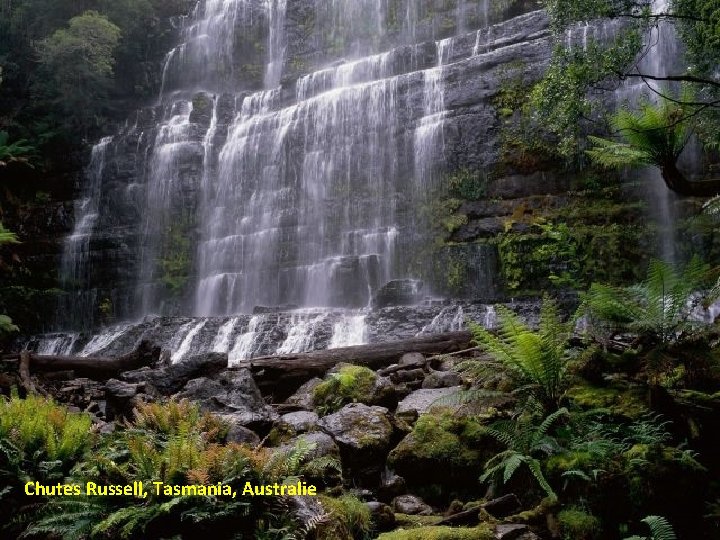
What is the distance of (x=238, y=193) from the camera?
19.7 meters

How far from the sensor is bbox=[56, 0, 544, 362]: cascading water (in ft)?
51.2

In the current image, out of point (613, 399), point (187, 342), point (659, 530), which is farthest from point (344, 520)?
point (187, 342)

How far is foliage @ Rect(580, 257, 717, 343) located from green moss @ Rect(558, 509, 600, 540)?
1696 millimetres

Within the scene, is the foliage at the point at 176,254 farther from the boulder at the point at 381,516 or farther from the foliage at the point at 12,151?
the boulder at the point at 381,516

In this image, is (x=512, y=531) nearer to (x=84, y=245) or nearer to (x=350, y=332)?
(x=350, y=332)

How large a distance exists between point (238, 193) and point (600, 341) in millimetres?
16179

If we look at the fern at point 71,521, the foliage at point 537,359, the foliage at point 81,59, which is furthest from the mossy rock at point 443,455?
the foliage at point 81,59

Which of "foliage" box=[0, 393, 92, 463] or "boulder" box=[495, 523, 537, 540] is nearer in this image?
"boulder" box=[495, 523, 537, 540]

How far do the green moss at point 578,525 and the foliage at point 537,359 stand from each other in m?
0.93

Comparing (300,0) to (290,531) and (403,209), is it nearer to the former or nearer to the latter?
(403,209)

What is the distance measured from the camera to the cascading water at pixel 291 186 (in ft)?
51.2

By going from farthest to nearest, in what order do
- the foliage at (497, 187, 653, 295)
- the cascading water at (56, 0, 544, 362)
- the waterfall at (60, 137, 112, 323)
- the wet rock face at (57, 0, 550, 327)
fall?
the waterfall at (60, 137, 112, 323), the wet rock face at (57, 0, 550, 327), the cascading water at (56, 0, 544, 362), the foliage at (497, 187, 653, 295)

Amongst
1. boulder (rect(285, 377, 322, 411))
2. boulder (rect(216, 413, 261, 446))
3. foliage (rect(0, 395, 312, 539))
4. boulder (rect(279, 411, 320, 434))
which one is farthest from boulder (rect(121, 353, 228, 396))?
foliage (rect(0, 395, 312, 539))

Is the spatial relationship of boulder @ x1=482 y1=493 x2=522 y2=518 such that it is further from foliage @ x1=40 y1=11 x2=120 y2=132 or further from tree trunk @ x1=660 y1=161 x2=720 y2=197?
foliage @ x1=40 y1=11 x2=120 y2=132
